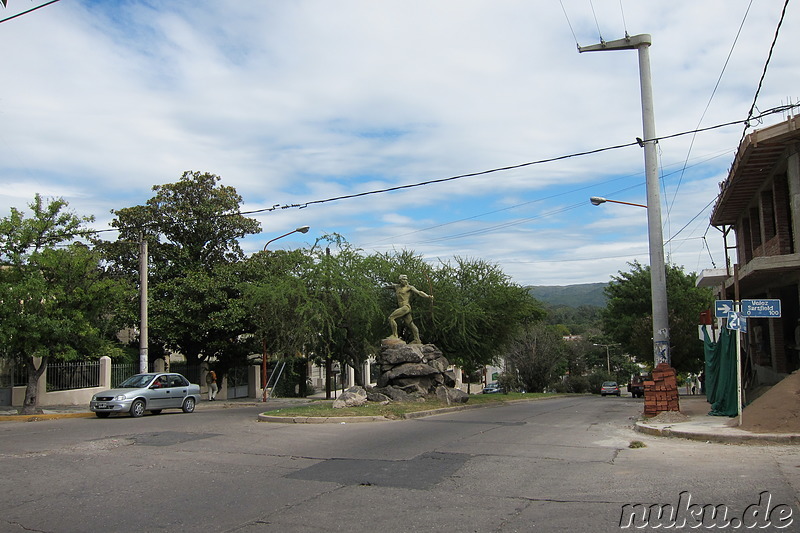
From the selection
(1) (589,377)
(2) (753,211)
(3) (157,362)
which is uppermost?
(2) (753,211)

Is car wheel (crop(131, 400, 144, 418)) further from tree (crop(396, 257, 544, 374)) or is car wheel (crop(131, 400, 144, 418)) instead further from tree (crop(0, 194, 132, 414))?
tree (crop(396, 257, 544, 374))

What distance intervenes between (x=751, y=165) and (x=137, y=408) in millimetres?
19096

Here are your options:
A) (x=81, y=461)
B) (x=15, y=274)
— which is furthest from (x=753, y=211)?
(x=15, y=274)

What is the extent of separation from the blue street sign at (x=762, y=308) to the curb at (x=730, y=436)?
8.89 feet

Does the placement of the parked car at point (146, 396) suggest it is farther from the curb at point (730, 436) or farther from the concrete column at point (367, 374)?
the concrete column at point (367, 374)

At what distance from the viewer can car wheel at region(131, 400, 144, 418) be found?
67.1 ft

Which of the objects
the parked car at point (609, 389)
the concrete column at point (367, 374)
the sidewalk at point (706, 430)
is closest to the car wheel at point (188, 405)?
the sidewalk at point (706, 430)

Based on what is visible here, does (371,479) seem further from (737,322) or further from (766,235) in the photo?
(766,235)

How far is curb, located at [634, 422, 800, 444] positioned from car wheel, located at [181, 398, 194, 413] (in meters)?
15.7

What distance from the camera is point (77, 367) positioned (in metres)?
27.1

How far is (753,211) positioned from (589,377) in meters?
52.3

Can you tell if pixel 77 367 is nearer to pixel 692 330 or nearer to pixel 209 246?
pixel 209 246

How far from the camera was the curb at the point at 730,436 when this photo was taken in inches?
443

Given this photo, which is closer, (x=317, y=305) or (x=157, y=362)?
(x=317, y=305)
